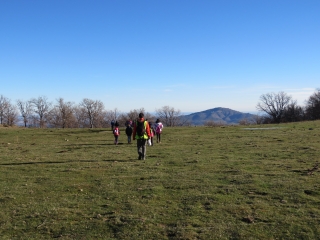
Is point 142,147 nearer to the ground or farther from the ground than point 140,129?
nearer to the ground

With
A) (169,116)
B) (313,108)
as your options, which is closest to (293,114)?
(313,108)

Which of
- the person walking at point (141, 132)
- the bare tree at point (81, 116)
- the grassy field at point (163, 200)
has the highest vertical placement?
the bare tree at point (81, 116)

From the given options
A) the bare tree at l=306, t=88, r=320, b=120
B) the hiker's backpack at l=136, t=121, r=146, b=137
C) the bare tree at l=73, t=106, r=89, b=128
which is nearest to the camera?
the hiker's backpack at l=136, t=121, r=146, b=137

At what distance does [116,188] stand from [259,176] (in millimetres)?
4740

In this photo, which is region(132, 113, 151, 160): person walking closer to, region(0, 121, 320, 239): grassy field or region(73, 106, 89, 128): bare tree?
region(0, 121, 320, 239): grassy field

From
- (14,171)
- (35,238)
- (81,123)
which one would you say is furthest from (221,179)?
(81,123)

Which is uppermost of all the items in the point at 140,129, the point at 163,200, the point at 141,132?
the point at 140,129

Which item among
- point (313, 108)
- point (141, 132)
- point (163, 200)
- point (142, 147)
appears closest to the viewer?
point (163, 200)

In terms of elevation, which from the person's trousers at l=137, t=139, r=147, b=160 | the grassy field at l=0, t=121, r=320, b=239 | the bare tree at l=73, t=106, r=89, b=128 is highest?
the bare tree at l=73, t=106, r=89, b=128

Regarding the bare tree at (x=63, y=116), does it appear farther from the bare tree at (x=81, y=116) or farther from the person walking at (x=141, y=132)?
the person walking at (x=141, y=132)

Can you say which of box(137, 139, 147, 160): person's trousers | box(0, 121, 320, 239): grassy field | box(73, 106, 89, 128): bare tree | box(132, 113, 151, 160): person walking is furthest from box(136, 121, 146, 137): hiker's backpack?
box(73, 106, 89, 128): bare tree

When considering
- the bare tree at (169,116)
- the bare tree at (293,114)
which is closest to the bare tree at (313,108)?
the bare tree at (293,114)

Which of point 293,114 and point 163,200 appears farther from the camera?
point 293,114

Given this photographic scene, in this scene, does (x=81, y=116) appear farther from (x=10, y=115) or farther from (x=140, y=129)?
(x=140, y=129)
